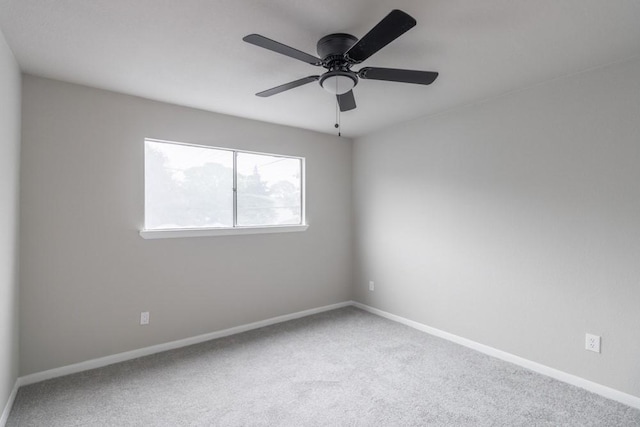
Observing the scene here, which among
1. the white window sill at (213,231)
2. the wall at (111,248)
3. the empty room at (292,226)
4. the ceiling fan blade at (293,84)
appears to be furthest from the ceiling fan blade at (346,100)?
the white window sill at (213,231)

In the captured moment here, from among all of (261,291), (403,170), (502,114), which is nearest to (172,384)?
(261,291)

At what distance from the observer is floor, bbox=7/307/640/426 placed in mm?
2094

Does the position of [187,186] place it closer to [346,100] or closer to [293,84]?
[293,84]

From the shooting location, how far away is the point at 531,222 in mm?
2762

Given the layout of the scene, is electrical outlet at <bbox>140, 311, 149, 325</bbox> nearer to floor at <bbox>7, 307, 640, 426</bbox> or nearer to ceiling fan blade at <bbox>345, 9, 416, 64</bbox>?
floor at <bbox>7, 307, 640, 426</bbox>

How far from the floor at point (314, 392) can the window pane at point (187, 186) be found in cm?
124

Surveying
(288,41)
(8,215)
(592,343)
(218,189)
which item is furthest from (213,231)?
(592,343)

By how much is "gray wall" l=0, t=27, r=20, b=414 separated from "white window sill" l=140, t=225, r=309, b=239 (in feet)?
2.94

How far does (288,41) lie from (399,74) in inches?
27.8

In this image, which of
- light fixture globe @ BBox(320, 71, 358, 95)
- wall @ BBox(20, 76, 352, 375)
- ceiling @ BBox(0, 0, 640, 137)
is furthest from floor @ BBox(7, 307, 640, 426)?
ceiling @ BBox(0, 0, 640, 137)

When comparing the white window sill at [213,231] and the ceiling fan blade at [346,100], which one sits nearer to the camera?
the ceiling fan blade at [346,100]

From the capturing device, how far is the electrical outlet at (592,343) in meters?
2.39

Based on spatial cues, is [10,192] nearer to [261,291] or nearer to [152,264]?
[152,264]

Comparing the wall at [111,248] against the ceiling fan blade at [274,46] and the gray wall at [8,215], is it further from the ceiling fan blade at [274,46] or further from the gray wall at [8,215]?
the ceiling fan blade at [274,46]
